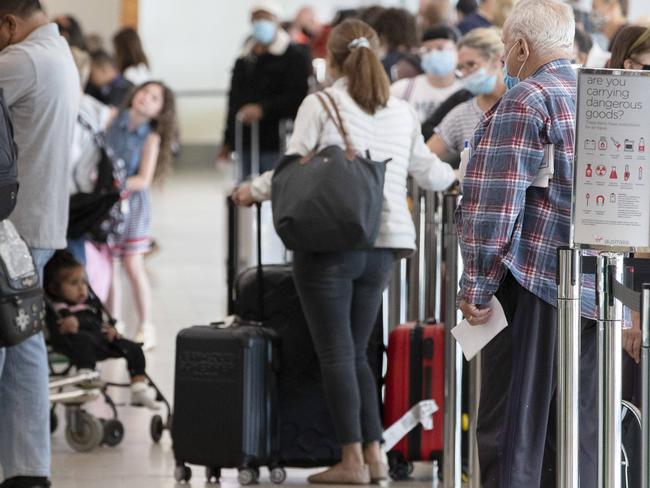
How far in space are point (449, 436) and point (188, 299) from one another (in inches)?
211

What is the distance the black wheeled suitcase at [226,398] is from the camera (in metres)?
5.17

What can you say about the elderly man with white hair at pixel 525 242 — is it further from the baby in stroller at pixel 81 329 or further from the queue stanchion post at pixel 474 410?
the baby in stroller at pixel 81 329

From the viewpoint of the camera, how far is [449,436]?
16.1ft

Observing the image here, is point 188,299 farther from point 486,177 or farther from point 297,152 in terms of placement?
point 486,177

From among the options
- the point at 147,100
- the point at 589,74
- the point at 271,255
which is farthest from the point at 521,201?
the point at 147,100

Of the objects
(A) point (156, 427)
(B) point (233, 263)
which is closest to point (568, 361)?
(B) point (233, 263)

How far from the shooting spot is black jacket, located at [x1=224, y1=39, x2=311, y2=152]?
10.2 m

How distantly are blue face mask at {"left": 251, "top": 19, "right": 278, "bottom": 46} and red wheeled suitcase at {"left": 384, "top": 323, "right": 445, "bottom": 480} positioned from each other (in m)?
5.15

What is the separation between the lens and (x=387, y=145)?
16.9ft

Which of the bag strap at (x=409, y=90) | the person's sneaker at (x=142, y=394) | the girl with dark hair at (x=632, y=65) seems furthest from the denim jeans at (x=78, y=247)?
the girl with dark hair at (x=632, y=65)

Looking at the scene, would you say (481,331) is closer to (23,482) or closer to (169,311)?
(23,482)

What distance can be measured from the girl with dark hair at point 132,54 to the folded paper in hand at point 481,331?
658 cm

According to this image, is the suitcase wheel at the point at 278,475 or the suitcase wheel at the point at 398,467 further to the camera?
the suitcase wheel at the point at 398,467

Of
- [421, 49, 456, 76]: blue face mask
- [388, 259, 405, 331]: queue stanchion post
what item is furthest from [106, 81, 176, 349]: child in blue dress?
[388, 259, 405, 331]: queue stanchion post
